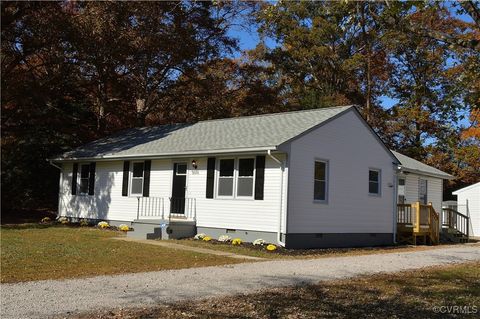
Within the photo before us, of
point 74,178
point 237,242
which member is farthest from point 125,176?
point 237,242

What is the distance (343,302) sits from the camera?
7602 mm

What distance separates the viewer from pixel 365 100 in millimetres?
37500

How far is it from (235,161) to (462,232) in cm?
1441

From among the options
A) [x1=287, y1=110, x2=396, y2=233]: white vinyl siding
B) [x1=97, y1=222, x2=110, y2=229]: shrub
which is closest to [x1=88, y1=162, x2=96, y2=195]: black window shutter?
[x1=97, y1=222, x2=110, y2=229]: shrub

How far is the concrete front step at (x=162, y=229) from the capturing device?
687 inches

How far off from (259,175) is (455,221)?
13874mm

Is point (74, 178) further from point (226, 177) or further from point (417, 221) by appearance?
point (417, 221)

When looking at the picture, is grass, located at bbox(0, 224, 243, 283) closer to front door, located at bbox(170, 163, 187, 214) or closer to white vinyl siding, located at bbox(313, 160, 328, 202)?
front door, located at bbox(170, 163, 187, 214)

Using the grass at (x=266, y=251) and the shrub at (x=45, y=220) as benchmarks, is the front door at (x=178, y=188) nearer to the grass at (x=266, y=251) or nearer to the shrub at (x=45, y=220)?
the grass at (x=266, y=251)

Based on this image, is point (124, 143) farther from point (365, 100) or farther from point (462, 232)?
point (365, 100)

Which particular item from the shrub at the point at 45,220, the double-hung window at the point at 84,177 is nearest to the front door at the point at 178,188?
the double-hung window at the point at 84,177

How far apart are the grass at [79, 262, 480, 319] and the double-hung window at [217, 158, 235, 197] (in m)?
7.69

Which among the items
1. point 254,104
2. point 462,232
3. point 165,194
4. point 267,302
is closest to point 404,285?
point 267,302

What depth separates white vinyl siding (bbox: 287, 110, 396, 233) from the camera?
16266mm
